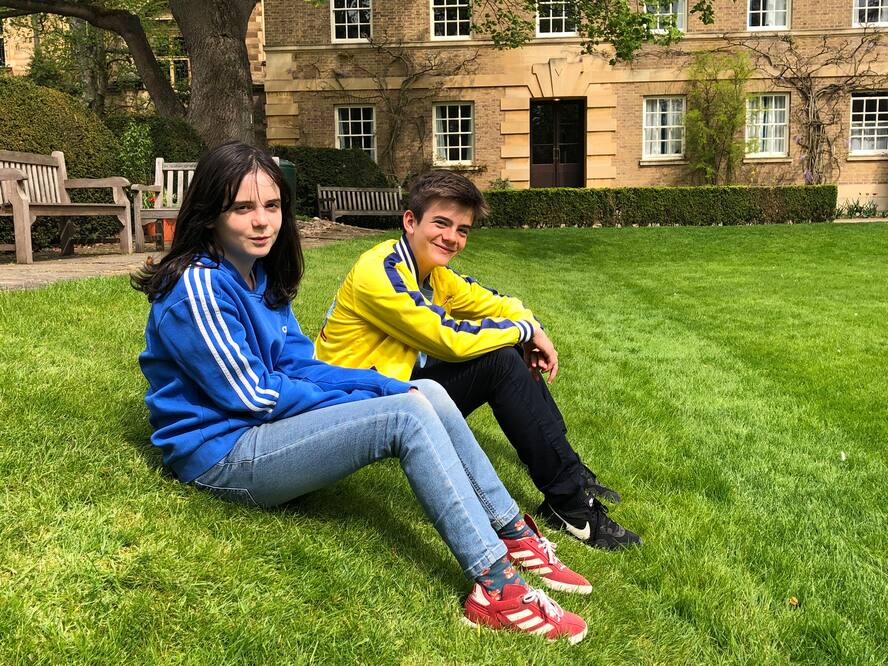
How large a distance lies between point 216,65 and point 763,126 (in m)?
15.7

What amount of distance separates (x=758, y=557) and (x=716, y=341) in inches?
178

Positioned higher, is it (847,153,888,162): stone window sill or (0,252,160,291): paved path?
(847,153,888,162): stone window sill

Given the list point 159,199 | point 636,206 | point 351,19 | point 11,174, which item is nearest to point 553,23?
point 351,19

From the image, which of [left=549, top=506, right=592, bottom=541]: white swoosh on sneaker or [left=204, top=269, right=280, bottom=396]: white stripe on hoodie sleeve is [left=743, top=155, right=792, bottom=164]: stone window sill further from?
[left=204, top=269, right=280, bottom=396]: white stripe on hoodie sleeve

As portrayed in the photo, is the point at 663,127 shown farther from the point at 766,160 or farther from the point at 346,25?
the point at 346,25

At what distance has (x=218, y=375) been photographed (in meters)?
2.14

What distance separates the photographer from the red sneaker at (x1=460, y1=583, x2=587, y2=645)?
214 cm

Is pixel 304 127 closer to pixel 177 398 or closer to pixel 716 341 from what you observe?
pixel 716 341

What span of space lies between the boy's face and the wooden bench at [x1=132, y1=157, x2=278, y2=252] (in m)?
5.88

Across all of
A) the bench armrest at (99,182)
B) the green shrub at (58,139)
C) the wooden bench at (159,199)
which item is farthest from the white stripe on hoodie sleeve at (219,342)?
the green shrub at (58,139)

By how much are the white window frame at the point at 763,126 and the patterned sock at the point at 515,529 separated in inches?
839

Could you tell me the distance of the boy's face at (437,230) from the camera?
2.96 metres

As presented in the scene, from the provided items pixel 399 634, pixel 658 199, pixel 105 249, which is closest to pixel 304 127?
pixel 658 199

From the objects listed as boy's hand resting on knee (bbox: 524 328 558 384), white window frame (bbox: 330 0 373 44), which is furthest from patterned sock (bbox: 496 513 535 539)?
white window frame (bbox: 330 0 373 44)
